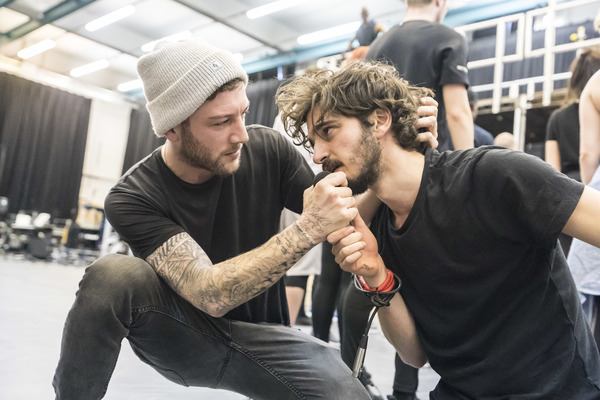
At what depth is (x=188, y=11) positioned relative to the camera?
28.7ft

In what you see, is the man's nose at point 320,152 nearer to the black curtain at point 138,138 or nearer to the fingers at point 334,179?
the fingers at point 334,179

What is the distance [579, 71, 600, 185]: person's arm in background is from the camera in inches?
76.9

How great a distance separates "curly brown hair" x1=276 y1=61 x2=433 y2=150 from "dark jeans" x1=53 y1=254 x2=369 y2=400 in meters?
0.55

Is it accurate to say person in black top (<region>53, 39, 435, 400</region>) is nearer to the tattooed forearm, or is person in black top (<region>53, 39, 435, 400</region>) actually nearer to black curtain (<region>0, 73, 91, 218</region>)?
the tattooed forearm

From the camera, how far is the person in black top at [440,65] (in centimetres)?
204

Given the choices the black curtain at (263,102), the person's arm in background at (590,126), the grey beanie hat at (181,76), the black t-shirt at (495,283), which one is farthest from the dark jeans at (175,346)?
the black curtain at (263,102)

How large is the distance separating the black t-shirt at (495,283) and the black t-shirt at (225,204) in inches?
19.1

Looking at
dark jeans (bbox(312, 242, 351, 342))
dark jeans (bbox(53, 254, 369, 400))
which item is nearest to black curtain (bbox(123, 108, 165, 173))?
dark jeans (bbox(312, 242, 351, 342))

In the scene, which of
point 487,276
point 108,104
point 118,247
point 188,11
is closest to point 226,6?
point 188,11

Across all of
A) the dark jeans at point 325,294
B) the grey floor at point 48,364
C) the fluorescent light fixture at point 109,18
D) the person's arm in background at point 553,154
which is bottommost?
the grey floor at point 48,364

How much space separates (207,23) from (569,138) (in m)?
7.72

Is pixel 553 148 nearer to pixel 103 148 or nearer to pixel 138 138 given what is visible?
pixel 138 138

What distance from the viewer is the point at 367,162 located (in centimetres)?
131

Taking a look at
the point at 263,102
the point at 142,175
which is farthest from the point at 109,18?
the point at 142,175
